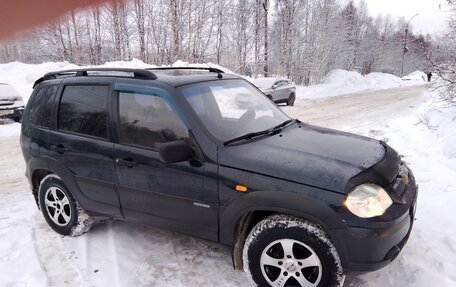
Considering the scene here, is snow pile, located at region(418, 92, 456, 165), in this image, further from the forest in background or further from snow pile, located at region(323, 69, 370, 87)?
snow pile, located at region(323, 69, 370, 87)

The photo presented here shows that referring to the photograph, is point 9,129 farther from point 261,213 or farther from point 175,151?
point 261,213

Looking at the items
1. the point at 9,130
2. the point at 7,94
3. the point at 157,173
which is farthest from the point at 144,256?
the point at 7,94

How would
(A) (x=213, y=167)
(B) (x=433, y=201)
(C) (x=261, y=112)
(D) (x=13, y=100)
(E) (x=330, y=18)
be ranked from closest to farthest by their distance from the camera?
(A) (x=213, y=167) < (C) (x=261, y=112) < (B) (x=433, y=201) < (D) (x=13, y=100) < (E) (x=330, y=18)

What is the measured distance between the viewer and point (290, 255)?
8.94 ft

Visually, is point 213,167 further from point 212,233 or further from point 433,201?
point 433,201

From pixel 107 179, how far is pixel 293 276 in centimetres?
198

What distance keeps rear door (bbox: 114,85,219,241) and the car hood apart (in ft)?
1.11

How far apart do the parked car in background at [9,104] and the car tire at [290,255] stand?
36.5ft

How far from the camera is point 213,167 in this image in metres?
2.92

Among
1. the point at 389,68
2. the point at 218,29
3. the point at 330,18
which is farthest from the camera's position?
the point at 389,68

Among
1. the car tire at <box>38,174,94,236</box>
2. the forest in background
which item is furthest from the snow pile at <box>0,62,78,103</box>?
the car tire at <box>38,174,94,236</box>

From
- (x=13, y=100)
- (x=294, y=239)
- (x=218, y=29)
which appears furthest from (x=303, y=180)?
(x=218, y=29)

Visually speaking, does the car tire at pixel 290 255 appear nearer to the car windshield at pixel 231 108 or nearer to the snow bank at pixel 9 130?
the car windshield at pixel 231 108

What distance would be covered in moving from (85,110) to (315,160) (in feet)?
7.86
